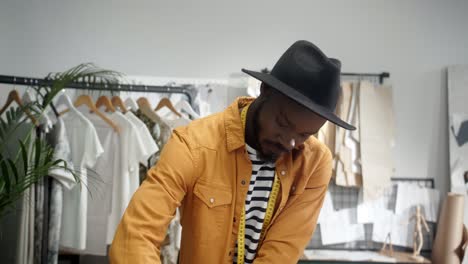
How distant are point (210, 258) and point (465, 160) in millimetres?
2344

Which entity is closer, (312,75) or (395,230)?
(312,75)

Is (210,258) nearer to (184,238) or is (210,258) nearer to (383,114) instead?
(184,238)

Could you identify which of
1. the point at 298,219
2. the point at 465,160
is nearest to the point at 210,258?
the point at 298,219

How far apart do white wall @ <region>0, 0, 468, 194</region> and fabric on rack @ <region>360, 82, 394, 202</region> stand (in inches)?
7.8

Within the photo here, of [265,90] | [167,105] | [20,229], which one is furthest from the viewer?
[167,105]

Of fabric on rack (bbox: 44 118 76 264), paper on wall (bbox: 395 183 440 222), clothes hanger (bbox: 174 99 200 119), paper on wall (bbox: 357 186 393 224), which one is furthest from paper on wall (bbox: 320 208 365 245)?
fabric on rack (bbox: 44 118 76 264)

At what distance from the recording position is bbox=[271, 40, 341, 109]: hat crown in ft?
2.84

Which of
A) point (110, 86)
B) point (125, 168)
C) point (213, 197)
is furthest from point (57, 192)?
point (213, 197)

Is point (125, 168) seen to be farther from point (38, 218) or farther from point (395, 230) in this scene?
point (395, 230)

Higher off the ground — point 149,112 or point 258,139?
point 149,112

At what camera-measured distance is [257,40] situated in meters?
2.60

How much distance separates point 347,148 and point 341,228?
596mm

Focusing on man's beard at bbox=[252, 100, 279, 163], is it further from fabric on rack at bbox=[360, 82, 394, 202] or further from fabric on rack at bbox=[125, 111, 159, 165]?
fabric on rack at bbox=[360, 82, 394, 202]

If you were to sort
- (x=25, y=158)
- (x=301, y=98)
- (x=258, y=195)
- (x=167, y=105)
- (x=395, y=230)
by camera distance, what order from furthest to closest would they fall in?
(x=395, y=230) < (x=167, y=105) < (x=25, y=158) < (x=258, y=195) < (x=301, y=98)
